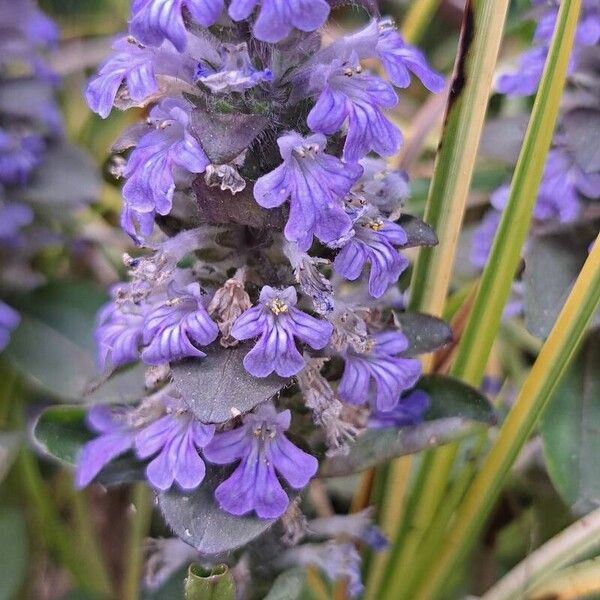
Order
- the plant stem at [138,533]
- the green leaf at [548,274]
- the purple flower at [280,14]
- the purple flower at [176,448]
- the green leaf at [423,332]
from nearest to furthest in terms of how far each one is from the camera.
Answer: the purple flower at [280,14], the purple flower at [176,448], the green leaf at [423,332], the green leaf at [548,274], the plant stem at [138,533]

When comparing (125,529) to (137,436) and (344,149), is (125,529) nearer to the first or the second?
(137,436)

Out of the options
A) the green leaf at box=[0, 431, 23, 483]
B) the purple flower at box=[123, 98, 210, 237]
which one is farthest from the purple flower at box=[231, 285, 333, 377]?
the green leaf at box=[0, 431, 23, 483]

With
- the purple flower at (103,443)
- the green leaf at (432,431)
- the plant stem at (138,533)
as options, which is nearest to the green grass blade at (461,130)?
the green leaf at (432,431)

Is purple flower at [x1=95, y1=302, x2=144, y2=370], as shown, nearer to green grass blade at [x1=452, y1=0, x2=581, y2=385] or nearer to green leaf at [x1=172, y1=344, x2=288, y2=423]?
green leaf at [x1=172, y1=344, x2=288, y2=423]

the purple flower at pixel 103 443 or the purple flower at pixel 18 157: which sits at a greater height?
the purple flower at pixel 103 443

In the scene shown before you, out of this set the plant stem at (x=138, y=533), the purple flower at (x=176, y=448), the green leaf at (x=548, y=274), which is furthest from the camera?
the plant stem at (x=138, y=533)

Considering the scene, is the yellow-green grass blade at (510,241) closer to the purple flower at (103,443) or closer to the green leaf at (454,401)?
the green leaf at (454,401)
